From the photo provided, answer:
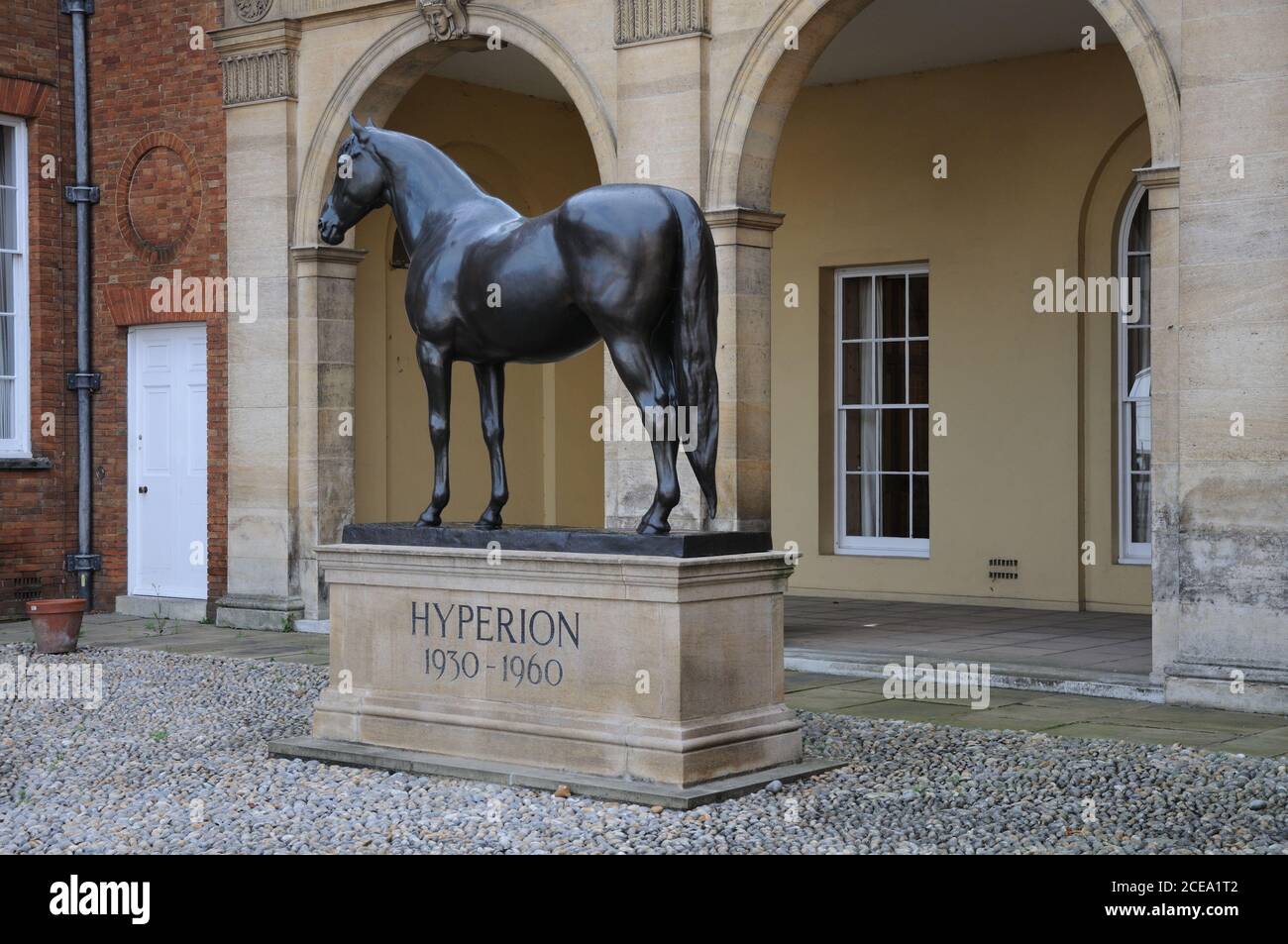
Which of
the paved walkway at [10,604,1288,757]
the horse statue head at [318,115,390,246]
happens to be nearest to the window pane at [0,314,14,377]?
the paved walkway at [10,604,1288,757]

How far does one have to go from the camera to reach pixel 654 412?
6.30 metres

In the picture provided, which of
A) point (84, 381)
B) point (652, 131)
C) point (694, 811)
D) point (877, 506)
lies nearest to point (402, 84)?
point (652, 131)

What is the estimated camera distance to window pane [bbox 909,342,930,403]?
13.1 meters

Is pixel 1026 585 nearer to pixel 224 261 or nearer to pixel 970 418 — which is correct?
pixel 970 418

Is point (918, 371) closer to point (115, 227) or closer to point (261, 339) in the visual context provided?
point (261, 339)

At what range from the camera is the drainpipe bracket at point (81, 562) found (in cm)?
1301

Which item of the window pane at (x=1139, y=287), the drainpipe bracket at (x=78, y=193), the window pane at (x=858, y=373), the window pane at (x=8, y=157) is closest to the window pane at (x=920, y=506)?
the window pane at (x=858, y=373)

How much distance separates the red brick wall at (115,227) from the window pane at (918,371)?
214 inches

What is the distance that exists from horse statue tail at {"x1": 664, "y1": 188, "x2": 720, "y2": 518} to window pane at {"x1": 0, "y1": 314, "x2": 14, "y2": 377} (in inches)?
324

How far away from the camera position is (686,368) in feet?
20.6

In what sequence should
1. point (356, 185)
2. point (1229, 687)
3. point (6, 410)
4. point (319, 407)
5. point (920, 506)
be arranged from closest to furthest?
point (356, 185), point (1229, 687), point (319, 407), point (6, 410), point (920, 506)

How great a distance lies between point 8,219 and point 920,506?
7.64 metres

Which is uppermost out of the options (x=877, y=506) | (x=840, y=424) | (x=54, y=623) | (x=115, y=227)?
(x=115, y=227)

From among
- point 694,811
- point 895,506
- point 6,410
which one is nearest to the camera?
point 694,811
